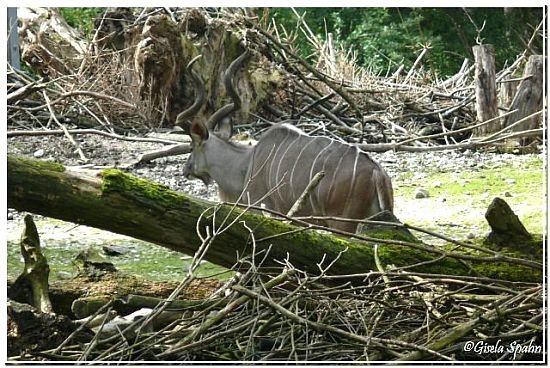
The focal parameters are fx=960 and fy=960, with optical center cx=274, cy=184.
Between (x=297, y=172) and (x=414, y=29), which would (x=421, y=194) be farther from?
(x=414, y=29)

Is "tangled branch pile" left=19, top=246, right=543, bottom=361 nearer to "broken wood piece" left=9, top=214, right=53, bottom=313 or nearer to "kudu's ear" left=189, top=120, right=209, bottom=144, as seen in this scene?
"broken wood piece" left=9, top=214, right=53, bottom=313

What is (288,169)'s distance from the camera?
456 cm

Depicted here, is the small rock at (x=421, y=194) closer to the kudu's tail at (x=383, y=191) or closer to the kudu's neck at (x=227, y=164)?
the kudu's neck at (x=227, y=164)

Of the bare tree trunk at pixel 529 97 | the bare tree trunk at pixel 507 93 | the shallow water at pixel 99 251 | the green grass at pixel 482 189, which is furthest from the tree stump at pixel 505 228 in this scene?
the bare tree trunk at pixel 507 93

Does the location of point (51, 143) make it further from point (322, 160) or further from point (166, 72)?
point (322, 160)

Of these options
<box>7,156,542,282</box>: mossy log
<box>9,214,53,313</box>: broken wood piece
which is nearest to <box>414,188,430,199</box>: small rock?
<box>7,156,542,282</box>: mossy log

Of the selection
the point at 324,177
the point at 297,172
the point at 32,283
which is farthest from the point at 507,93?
the point at 32,283

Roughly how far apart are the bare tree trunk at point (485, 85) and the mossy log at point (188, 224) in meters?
4.22

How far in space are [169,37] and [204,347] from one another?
4.60 m

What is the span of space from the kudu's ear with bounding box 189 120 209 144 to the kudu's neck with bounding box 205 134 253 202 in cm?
5

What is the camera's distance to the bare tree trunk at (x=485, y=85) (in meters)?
7.20

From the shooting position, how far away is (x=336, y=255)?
3004 mm

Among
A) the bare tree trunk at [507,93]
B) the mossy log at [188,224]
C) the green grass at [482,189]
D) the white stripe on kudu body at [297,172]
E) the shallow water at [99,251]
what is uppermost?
the mossy log at [188,224]

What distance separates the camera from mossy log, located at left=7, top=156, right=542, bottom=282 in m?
2.50
